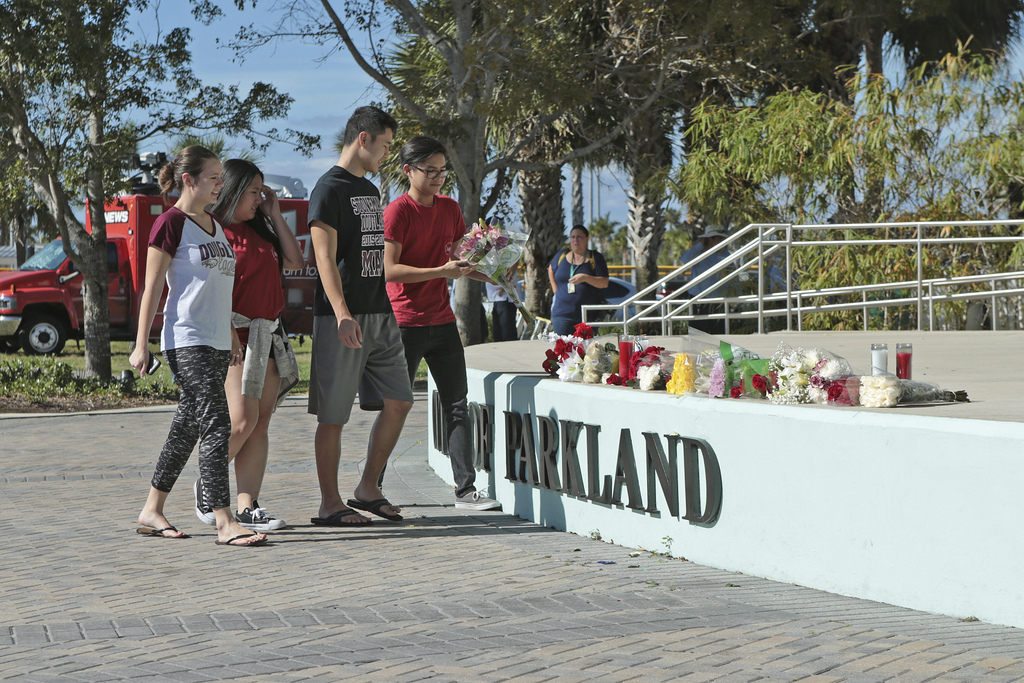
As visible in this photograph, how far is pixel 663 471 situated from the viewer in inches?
217

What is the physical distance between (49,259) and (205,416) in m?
19.6

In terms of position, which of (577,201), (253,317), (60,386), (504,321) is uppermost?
(577,201)

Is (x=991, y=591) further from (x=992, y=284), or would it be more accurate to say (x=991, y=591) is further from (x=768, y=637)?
(x=992, y=284)

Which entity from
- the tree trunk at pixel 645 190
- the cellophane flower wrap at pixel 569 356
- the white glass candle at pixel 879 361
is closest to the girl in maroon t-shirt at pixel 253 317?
the cellophane flower wrap at pixel 569 356

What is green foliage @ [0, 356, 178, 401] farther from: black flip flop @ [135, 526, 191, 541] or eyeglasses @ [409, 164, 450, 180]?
eyeglasses @ [409, 164, 450, 180]

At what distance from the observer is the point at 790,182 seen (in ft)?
52.8

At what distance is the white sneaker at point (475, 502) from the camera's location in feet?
22.1

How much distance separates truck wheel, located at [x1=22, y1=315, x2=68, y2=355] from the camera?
2275cm

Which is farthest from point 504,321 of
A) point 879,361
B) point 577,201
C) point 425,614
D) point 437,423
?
point 577,201

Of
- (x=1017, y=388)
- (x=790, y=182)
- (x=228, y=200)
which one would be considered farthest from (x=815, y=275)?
(x=228, y=200)

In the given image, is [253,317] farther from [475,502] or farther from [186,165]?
[475,502]

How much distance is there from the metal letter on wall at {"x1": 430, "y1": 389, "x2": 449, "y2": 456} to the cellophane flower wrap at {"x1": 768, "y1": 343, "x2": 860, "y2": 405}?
296 cm

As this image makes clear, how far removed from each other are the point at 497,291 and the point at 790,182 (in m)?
4.88

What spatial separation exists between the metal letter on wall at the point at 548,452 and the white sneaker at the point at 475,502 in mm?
480
